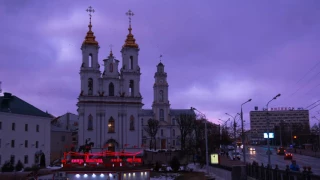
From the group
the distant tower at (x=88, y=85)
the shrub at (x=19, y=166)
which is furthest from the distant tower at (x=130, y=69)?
the shrub at (x=19, y=166)

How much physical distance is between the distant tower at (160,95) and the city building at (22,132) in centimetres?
5920

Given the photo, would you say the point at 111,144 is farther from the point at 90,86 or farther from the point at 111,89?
the point at 90,86

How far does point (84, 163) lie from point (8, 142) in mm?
31042

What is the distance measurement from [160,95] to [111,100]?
3746 cm

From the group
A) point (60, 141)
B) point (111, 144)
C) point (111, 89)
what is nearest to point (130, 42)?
point (111, 89)

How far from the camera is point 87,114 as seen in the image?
90125mm

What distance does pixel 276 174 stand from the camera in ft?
86.2

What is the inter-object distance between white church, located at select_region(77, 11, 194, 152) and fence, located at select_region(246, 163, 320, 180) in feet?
178

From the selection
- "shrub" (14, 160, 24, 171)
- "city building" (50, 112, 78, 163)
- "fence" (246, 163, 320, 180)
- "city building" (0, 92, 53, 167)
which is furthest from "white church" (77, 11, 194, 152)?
"fence" (246, 163, 320, 180)

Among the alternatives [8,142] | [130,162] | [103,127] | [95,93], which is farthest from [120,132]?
[130,162]

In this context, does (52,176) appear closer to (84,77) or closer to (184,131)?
(84,77)

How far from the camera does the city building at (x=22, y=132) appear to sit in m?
59.8

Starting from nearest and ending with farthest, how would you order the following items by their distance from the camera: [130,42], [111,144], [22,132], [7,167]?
1. [7,167]
2. [22,132]
3. [111,144]
4. [130,42]

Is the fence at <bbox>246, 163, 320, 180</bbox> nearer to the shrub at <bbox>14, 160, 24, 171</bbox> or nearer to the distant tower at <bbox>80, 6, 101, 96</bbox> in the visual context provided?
the shrub at <bbox>14, 160, 24, 171</bbox>
